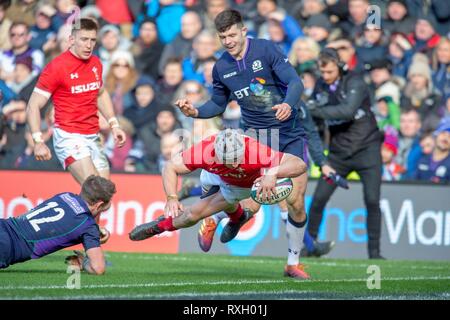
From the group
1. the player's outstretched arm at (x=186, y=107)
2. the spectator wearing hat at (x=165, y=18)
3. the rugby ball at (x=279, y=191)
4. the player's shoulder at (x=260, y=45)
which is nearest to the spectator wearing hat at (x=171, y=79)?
the spectator wearing hat at (x=165, y=18)

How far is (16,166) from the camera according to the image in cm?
1584

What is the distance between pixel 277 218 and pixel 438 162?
2748 mm

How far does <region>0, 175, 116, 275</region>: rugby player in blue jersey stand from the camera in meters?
9.43

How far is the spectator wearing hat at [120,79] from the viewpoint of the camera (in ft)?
55.9

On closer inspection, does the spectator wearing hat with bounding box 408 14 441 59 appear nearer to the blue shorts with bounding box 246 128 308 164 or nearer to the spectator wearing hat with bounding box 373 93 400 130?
the spectator wearing hat with bounding box 373 93 400 130

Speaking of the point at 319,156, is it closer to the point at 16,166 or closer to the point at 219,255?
the point at 219,255

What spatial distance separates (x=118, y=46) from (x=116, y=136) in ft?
19.5

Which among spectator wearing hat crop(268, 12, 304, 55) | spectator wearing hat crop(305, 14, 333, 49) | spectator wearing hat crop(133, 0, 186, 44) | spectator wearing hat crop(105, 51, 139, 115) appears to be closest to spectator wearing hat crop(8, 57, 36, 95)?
spectator wearing hat crop(105, 51, 139, 115)

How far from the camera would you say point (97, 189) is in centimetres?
965

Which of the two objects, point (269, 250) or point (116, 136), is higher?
point (116, 136)

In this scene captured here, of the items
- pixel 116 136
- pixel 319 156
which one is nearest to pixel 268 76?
pixel 116 136

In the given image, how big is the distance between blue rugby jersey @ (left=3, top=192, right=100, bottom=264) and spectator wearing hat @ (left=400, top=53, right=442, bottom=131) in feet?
28.0

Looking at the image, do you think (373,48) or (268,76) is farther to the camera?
(373,48)

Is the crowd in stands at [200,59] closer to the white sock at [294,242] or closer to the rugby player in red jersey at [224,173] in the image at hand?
the white sock at [294,242]
